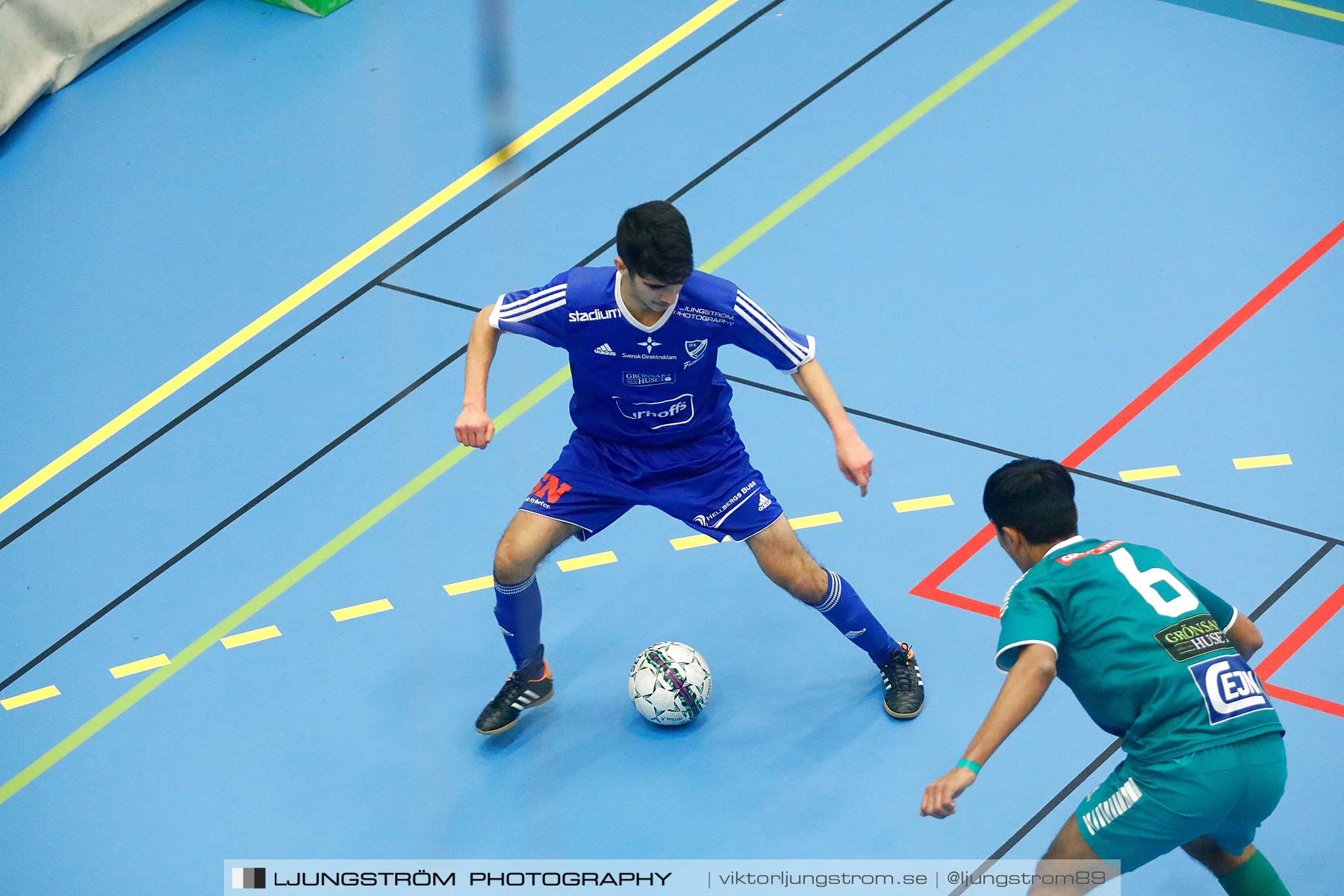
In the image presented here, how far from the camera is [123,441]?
26.8 ft

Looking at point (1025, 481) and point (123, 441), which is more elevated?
point (1025, 481)

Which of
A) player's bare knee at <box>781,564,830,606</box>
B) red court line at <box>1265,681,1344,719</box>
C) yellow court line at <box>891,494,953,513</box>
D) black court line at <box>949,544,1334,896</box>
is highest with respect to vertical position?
player's bare knee at <box>781,564,830,606</box>

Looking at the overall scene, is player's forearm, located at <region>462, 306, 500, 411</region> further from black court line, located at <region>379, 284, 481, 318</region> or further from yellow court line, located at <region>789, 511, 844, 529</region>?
black court line, located at <region>379, 284, 481, 318</region>

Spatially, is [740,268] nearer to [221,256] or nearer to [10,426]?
[221,256]

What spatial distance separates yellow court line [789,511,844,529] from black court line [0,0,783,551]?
9.63 ft

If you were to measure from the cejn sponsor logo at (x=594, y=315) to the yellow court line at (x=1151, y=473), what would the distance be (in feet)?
9.11

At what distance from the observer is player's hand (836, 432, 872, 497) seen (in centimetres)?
564

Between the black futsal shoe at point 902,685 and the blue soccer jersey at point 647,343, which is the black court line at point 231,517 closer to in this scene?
the blue soccer jersey at point 647,343

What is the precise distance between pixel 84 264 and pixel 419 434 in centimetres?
265

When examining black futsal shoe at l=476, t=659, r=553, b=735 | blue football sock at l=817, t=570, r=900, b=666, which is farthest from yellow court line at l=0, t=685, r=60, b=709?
blue football sock at l=817, t=570, r=900, b=666

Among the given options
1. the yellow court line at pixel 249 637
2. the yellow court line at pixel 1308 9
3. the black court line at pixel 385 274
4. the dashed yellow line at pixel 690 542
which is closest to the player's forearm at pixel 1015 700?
the dashed yellow line at pixel 690 542

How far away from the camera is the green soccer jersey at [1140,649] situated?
4723 millimetres

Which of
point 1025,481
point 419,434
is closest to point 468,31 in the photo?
point 419,434

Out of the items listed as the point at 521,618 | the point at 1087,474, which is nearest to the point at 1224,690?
the point at 521,618
